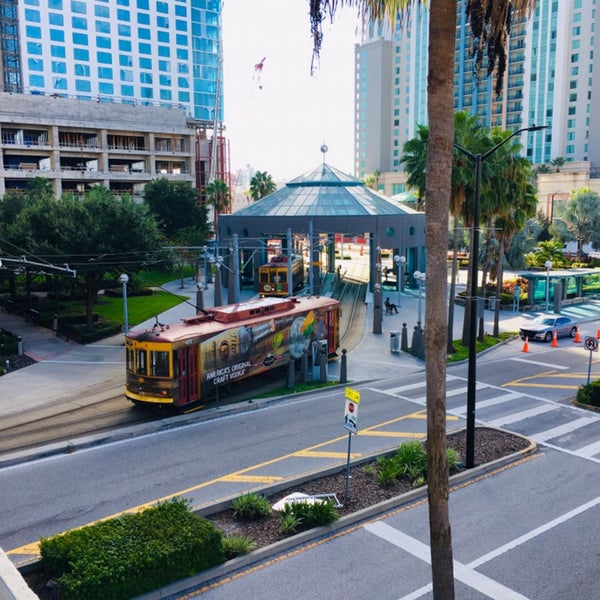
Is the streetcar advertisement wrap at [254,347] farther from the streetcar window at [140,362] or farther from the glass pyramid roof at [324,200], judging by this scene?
the glass pyramid roof at [324,200]

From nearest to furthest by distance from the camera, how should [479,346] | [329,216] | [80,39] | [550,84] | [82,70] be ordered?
[479,346]
[329,216]
[80,39]
[82,70]
[550,84]

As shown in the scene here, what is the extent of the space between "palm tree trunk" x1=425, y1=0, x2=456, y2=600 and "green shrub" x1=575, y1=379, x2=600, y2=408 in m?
17.2

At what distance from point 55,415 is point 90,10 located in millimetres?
99264

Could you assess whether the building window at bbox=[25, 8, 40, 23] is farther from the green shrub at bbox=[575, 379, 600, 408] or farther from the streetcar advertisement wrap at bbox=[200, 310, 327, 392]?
the green shrub at bbox=[575, 379, 600, 408]

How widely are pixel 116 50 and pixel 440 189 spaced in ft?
368

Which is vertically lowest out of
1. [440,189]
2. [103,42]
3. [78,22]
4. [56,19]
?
[440,189]

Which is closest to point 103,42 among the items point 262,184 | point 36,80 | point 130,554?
point 36,80

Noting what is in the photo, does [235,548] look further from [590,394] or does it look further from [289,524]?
[590,394]

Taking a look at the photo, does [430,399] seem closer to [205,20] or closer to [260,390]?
[260,390]

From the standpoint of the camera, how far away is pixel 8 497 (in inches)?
615

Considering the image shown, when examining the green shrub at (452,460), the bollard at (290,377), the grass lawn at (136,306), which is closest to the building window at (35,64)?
the grass lawn at (136,306)

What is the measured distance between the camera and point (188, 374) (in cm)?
2194

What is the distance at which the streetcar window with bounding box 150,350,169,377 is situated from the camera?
69.3 feet

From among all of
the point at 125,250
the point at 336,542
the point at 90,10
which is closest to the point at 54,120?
the point at 90,10
